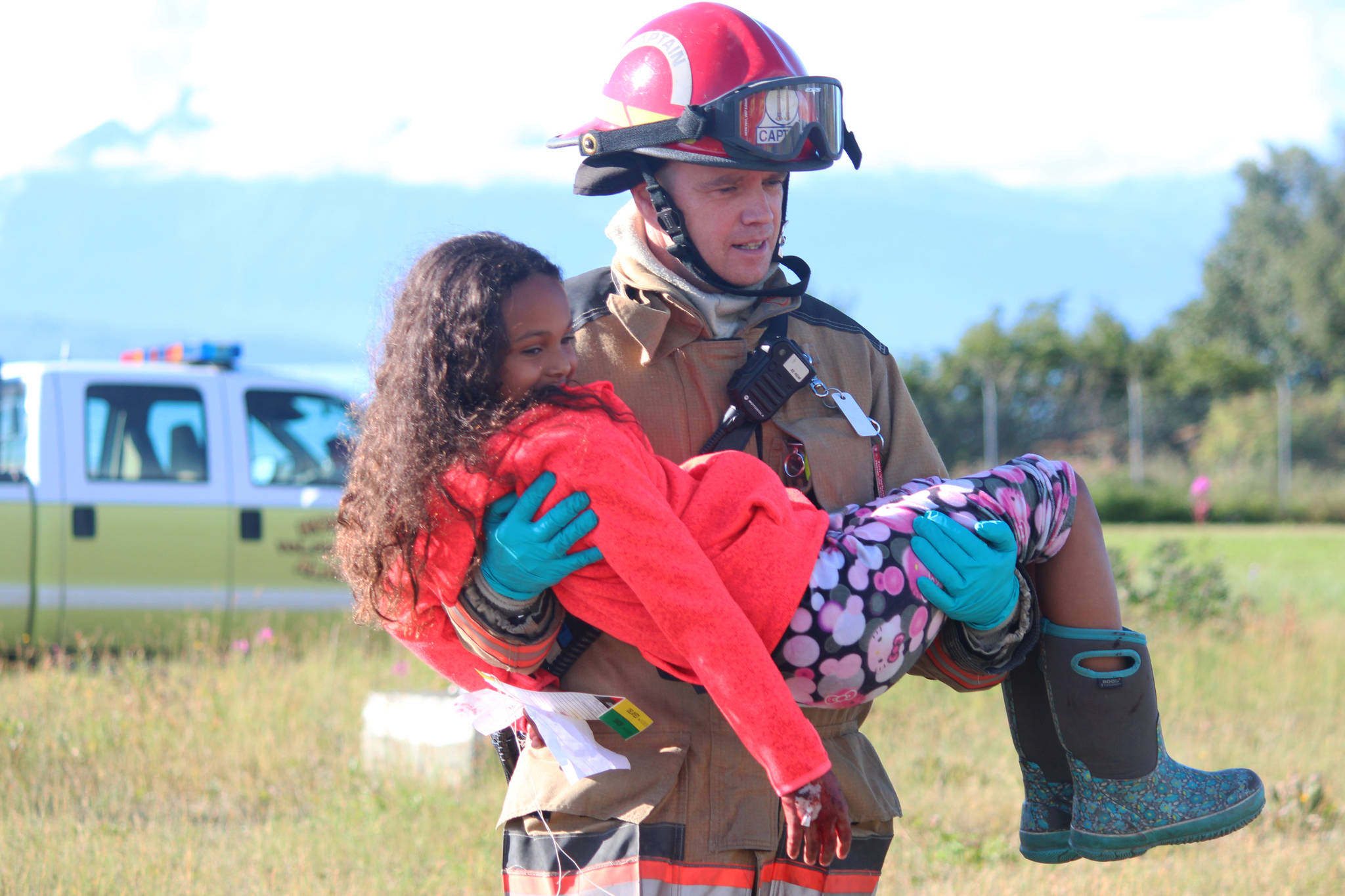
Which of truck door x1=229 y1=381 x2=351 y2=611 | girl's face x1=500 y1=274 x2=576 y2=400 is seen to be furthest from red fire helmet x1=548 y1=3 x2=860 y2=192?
truck door x1=229 y1=381 x2=351 y2=611

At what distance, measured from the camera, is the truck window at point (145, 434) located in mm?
7117

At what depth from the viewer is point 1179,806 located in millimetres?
2398

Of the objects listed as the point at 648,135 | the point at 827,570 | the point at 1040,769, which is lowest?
the point at 1040,769

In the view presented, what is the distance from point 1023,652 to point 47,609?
6180 mm

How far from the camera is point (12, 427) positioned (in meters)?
7.29

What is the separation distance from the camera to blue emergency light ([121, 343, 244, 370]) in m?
7.50

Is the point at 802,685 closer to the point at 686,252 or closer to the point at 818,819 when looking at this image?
the point at 818,819

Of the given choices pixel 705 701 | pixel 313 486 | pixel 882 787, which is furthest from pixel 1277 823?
pixel 313 486

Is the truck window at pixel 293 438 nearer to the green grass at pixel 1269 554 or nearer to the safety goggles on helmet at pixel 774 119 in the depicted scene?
the safety goggles on helmet at pixel 774 119

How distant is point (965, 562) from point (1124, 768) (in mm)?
593

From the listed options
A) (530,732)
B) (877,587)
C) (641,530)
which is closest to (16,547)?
(530,732)

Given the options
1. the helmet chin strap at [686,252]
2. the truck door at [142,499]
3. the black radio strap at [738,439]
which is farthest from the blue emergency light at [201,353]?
the black radio strap at [738,439]

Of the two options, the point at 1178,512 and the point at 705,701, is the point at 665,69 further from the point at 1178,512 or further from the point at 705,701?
the point at 1178,512

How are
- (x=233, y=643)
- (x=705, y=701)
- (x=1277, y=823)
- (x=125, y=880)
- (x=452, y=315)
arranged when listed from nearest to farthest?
(x=452, y=315) → (x=705, y=701) → (x=125, y=880) → (x=1277, y=823) → (x=233, y=643)
